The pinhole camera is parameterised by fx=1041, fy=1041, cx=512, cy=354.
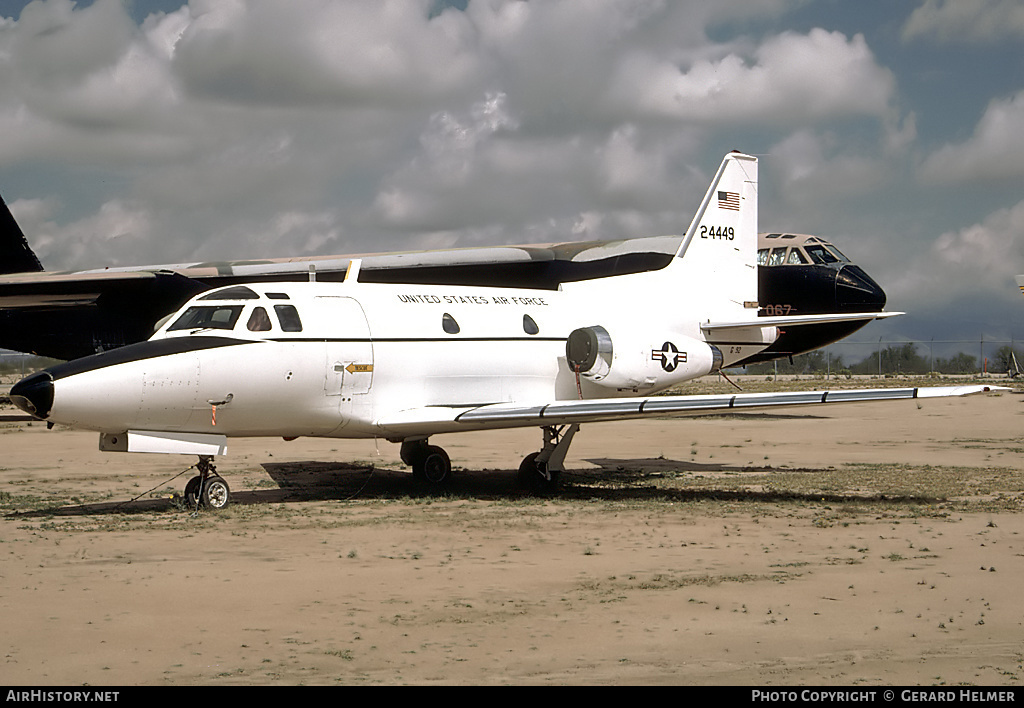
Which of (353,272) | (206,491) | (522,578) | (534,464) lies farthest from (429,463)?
(522,578)

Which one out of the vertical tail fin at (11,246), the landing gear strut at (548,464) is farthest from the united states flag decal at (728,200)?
the vertical tail fin at (11,246)

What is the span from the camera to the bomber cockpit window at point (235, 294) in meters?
12.7

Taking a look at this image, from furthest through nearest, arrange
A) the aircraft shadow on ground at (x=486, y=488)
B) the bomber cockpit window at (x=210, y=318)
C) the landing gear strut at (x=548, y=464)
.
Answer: the landing gear strut at (x=548, y=464) < the aircraft shadow on ground at (x=486, y=488) < the bomber cockpit window at (x=210, y=318)

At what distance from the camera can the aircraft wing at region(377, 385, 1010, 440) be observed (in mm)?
11961

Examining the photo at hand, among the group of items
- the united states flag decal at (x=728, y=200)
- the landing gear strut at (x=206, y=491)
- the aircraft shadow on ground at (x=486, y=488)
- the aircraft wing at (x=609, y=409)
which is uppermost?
the united states flag decal at (x=728, y=200)

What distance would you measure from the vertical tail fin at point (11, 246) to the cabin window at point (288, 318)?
75.7 feet

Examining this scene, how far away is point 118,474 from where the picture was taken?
16.5 meters

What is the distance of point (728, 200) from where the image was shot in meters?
18.3

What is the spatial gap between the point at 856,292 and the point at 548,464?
45.8 feet

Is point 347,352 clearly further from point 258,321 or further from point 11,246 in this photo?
point 11,246

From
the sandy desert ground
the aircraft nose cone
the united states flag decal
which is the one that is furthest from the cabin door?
the united states flag decal

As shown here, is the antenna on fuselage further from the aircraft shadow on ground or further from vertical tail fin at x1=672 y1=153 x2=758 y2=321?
vertical tail fin at x1=672 y1=153 x2=758 y2=321

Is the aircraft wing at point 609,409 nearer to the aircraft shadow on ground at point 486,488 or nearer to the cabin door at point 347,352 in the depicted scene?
the cabin door at point 347,352

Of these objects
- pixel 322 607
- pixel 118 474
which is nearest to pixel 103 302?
pixel 118 474
